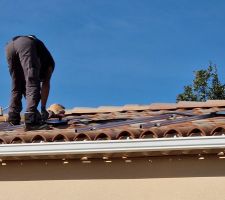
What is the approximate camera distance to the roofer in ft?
27.8

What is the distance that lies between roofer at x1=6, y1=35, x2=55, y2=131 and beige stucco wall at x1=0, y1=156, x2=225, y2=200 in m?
1.05

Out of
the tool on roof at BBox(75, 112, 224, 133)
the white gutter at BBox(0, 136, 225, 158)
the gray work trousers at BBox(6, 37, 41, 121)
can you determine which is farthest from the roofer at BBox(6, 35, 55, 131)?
the white gutter at BBox(0, 136, 225, 158)

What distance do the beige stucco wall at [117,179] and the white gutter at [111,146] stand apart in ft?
1.19

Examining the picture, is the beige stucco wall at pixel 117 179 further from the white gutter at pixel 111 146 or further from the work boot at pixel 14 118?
the work boot at pixel 14 118

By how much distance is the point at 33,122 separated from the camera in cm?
823

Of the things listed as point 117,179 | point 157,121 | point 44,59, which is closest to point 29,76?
point 44,59

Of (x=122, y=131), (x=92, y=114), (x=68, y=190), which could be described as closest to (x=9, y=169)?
(x=68, y=190)

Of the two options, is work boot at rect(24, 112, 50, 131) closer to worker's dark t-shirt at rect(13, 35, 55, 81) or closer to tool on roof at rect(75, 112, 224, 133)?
tool on roof at rect(75, 112, 224, 133)

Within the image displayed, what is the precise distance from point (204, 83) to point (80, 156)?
23137 mm

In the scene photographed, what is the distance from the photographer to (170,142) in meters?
6.27

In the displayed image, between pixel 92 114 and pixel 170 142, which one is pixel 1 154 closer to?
pixel 170 142

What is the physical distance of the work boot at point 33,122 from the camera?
26.7 feet

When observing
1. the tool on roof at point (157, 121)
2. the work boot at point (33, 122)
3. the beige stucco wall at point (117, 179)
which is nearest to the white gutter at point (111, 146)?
the beige stucco wall at point (117, 179)

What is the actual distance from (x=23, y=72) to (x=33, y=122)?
130cm
